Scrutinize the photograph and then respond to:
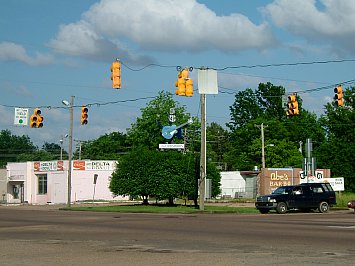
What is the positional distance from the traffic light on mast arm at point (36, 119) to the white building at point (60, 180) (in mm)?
32608

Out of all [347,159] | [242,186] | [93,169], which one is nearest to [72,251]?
[93,169]

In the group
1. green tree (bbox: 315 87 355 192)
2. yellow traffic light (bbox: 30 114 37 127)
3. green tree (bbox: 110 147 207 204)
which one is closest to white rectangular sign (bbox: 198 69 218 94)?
yellow traffic light (bbox: 30 114 37 127)

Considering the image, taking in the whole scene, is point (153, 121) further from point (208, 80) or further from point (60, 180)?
point (208, 80)

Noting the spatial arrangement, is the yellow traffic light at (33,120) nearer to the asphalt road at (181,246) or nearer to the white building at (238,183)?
the asphalt road at (181,246)

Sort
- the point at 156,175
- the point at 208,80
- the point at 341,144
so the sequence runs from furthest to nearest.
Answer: the point at 341,144 < the point at 156,175 < the point at 208,80

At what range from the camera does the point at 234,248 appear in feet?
56.0

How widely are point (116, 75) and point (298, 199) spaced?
56.2 feet

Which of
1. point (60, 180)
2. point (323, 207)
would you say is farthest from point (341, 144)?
point (323, 207)

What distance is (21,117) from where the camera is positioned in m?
41.3

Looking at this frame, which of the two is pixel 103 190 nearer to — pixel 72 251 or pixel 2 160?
pixel 72 251

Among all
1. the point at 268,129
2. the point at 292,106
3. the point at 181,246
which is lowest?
the point at 181,246

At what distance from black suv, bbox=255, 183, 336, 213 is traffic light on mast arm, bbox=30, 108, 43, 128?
46.4 ft

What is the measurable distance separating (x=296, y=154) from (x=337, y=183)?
4063cm

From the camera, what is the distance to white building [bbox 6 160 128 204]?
243 ft
